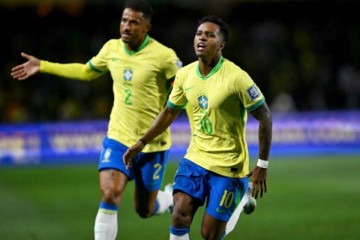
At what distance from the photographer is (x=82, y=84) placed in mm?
Result: 22922

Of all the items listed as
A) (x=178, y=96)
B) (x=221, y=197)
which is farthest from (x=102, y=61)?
(x=221, y=197)

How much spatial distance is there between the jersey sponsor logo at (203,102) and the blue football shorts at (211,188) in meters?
0.55

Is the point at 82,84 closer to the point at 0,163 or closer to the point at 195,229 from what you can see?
the point at 0,163

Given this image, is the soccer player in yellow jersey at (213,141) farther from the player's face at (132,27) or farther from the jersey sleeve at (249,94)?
the player's face at (132,27)

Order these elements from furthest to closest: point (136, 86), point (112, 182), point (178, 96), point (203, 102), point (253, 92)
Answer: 1. point (136, 86)
2. point (112, 182)
3. point (178, 96)
4. point (203, 102)
5. point (253, 92)

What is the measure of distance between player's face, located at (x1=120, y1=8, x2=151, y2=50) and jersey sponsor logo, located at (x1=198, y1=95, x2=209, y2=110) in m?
1.75

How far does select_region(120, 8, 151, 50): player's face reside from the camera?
9289mm

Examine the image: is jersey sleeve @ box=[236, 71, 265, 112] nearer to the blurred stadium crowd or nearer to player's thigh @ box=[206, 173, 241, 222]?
player's thigh @ box=[206, 173, 241, 222]

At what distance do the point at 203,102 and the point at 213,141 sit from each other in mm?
382

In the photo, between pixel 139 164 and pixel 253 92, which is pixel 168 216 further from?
pixel 253 92

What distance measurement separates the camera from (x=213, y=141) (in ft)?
26.0

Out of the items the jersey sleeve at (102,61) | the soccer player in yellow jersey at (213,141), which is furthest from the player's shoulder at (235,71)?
the jersey sleeve at (102,61)

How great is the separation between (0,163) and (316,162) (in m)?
7.31

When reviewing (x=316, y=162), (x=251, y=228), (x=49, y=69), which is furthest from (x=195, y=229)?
(x=316, y=162)
